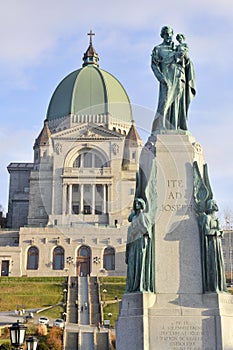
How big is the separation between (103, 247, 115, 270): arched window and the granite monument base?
6637cm

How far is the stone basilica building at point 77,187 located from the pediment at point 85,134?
0.50 feet

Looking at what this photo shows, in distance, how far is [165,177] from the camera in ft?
57.9

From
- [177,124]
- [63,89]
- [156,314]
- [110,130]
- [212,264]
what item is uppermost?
[63,89]

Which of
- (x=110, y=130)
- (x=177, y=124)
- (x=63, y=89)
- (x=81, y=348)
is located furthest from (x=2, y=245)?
(x=177, y=124)

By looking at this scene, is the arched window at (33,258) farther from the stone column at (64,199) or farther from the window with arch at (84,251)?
the stone column at (64,199)

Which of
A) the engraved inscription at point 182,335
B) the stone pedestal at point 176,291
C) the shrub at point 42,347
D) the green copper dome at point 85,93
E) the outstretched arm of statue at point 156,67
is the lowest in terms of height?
the shrub at point 42,347

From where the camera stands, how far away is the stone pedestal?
15.9 m

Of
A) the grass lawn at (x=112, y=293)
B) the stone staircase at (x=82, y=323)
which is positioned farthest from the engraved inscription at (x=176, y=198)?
the grass lawn at (x=112, y=293)

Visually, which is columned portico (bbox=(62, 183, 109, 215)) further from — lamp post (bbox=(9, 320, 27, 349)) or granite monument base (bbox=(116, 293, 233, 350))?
lamp post (bbox=(9, 320, 27, 349))

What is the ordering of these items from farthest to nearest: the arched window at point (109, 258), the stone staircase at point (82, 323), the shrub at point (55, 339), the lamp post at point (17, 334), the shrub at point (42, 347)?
the arched window at point (109, 258)
the stone staircase at point (82, 323)
the shrub at point (55, 339)
the shrub at point (42, 347)
the lamp post at point (17, 334)

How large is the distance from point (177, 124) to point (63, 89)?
305 ft

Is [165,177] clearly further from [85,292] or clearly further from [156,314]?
[85,292]

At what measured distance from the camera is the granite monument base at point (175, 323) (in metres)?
15.8

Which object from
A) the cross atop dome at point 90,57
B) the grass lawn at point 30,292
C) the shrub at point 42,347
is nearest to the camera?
the shrub at point 42,347
